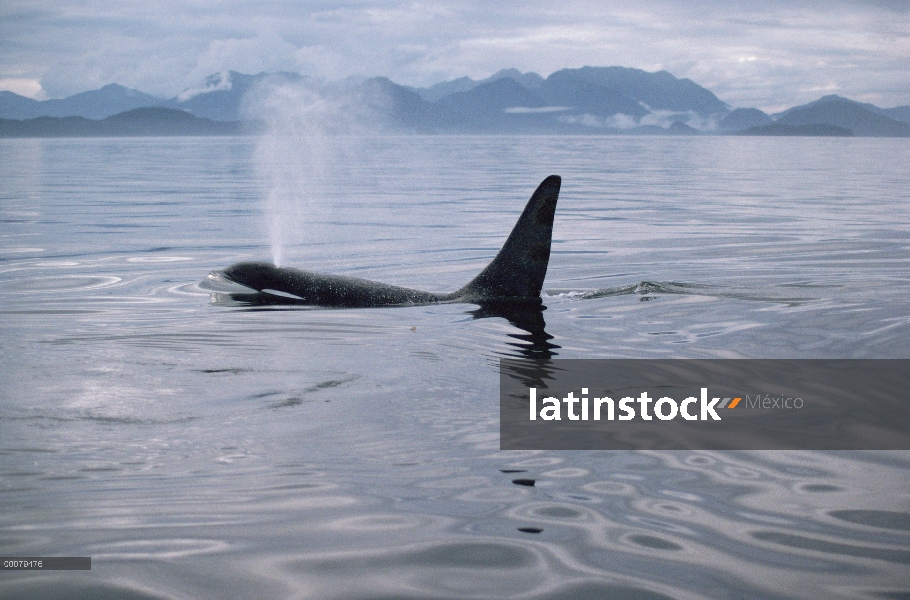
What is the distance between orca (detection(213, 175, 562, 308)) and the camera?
14.6 metres

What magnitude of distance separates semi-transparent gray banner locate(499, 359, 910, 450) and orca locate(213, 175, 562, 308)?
4628mm

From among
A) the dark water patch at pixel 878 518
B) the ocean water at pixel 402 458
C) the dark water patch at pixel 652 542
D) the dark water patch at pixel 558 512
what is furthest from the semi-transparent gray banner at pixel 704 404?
the dark water patch at pixel 652 542

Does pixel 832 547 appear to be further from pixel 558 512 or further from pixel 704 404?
pixel 704 404

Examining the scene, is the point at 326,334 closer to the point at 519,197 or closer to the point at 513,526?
the point at 513,526

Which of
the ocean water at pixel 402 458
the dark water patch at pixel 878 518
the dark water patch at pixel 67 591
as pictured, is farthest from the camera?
the dark water patch at pixel 878 518

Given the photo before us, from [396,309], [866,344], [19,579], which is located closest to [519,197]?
[396,309]

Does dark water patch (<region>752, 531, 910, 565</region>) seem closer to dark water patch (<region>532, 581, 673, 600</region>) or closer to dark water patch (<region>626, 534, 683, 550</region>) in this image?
dark water patch (<region>626, 534, 683, 550</region>)

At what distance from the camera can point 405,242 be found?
85.4ft

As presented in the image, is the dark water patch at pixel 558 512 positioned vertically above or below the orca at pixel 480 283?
below

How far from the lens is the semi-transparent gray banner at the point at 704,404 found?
7.56m

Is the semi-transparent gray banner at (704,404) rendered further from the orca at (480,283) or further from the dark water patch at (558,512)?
the orca at (480,283)

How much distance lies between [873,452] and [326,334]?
7.04m

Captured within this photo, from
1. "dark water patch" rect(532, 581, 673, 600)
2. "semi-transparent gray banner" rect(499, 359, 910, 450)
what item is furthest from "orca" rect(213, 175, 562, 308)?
"dark water patch" rect(532, 581, 673, 600)

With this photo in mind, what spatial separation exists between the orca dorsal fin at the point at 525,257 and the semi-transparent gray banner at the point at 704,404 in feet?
15.2
